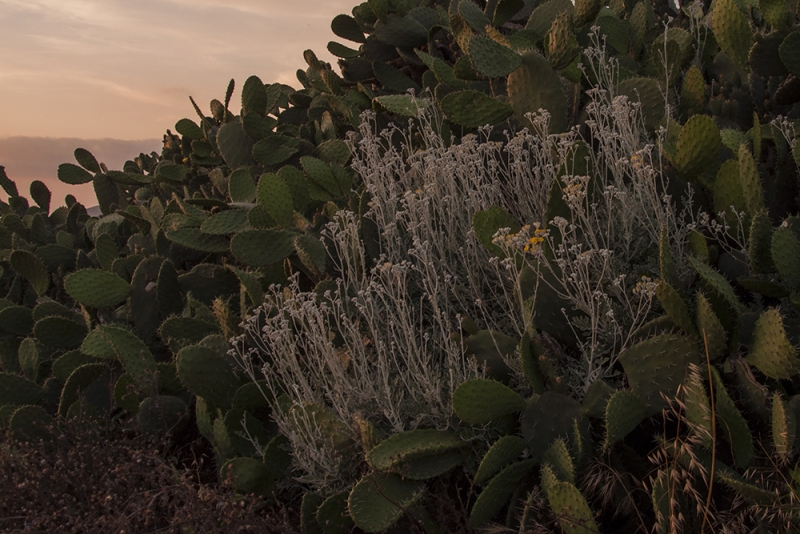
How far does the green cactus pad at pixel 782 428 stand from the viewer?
96.8 inches

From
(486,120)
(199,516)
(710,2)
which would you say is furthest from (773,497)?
(710,2)

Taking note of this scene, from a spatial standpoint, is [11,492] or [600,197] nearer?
[11,492]

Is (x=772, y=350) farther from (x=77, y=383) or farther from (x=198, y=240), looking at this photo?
(x=77, y=383)

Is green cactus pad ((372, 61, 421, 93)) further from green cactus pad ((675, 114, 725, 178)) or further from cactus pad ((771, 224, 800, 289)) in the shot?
cactus pad ((771, 224, 800, 289))

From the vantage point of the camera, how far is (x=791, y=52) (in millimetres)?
4066

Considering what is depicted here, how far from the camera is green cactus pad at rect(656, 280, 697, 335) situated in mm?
2691

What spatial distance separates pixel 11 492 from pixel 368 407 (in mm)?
1674

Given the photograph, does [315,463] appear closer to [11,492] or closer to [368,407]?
[368,407]

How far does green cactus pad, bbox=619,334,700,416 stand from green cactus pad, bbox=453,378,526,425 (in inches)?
18.2

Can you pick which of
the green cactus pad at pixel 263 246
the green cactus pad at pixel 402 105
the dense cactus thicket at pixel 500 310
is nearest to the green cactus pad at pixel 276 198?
the dense cactus thicket at pixel 500 310

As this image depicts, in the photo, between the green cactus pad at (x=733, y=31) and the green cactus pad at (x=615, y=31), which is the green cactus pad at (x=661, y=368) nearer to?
the green cactus pad at (x=733, y=31)

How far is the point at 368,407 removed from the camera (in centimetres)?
330

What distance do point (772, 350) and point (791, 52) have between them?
2265 millimetres

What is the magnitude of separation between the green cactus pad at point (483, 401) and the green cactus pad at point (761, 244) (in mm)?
1192
